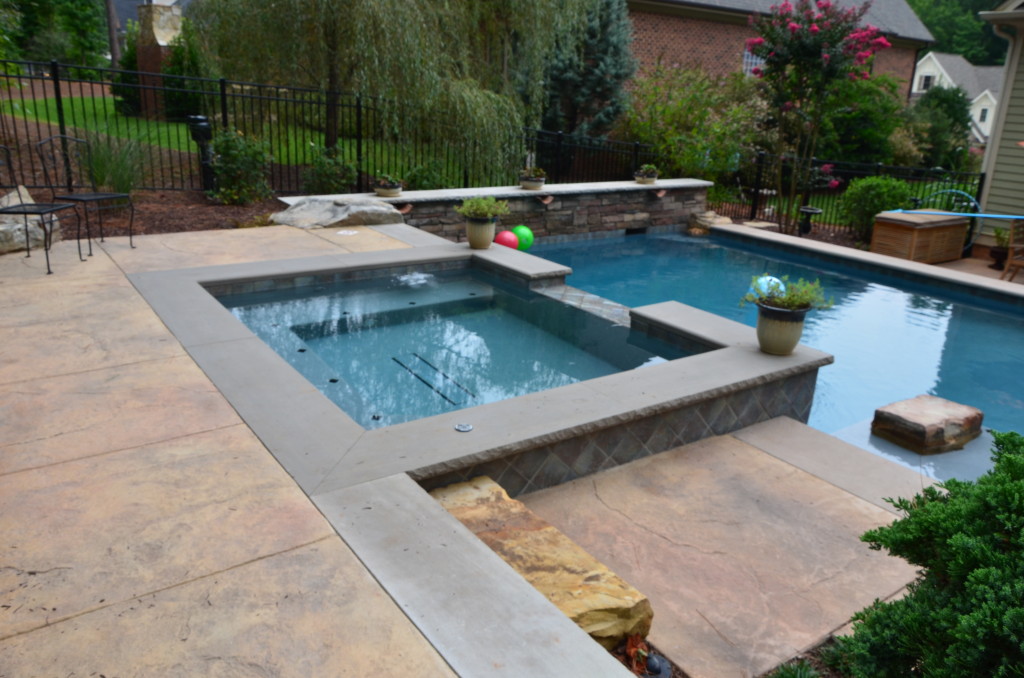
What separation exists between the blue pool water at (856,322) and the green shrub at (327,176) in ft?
8.41

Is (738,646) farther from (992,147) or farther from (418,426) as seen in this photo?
(992,147)

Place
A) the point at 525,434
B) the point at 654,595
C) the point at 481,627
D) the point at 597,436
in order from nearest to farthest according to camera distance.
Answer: the point at 481,627 → the point at 654,595 → the point at 525,434 → the point at 597,436

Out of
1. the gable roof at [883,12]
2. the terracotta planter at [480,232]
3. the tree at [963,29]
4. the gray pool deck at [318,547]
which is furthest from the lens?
the tree at [963,29]

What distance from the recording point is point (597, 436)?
12.1 feet

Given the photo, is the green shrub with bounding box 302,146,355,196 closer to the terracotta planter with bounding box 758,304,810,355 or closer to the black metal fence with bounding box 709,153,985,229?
the black metal fence with bounding box 709,153,985,229

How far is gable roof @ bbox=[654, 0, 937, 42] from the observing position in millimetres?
18261

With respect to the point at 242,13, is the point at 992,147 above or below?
below

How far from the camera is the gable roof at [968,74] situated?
40906 millimetres

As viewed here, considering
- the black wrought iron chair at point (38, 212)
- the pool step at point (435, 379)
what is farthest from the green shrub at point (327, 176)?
the pool step at point (435, 379)

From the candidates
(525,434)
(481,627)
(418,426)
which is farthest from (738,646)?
(418,426)

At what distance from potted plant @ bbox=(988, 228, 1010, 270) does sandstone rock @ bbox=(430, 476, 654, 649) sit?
30.3ft

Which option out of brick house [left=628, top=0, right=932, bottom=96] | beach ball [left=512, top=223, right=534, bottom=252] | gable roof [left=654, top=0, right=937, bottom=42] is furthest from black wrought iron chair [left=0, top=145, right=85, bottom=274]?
gable roof [left=654, top=0, right=937, bottom=42]

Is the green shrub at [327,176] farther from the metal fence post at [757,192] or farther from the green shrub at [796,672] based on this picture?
the green shrub at [796,672]

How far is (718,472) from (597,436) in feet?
2.23
